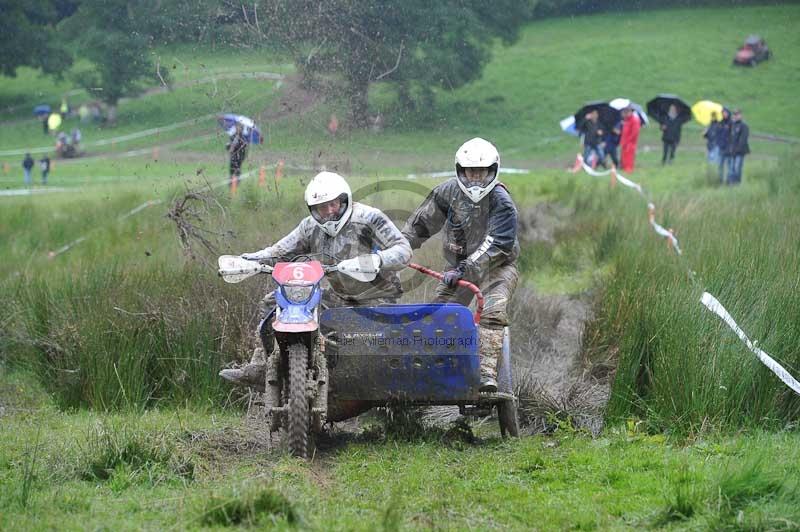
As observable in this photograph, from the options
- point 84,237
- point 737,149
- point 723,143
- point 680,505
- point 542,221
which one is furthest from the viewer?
point 723,143

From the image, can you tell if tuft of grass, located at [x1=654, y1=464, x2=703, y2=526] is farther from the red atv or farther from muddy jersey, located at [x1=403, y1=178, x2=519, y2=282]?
the red atv

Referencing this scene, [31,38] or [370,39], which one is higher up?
[370,39]

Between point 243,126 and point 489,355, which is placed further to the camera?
point 243,126

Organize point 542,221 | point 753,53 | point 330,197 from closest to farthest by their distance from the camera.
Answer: point 330,197 < point 542,221 < point 753,53

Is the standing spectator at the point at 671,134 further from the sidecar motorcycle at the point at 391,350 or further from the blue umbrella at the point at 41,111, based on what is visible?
the sidecar motorcycle at the point at 391,350

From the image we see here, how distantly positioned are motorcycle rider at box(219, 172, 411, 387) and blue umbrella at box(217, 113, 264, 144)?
448cm

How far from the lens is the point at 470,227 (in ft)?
31.8

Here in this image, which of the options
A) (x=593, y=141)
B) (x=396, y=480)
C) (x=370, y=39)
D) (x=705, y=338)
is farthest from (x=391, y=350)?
(x=593, y=141)

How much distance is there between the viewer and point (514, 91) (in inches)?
1821

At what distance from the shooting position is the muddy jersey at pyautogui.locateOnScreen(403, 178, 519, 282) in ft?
30.4

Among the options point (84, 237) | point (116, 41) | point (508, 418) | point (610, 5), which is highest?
point (116, 41)

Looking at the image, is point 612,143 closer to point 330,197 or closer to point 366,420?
point 366,420

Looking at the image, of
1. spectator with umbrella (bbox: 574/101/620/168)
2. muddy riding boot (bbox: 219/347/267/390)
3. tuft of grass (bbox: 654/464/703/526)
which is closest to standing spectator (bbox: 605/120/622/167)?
spectator with umbrella (bbox: 574/101/620/168)

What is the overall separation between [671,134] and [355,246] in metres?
25.4
